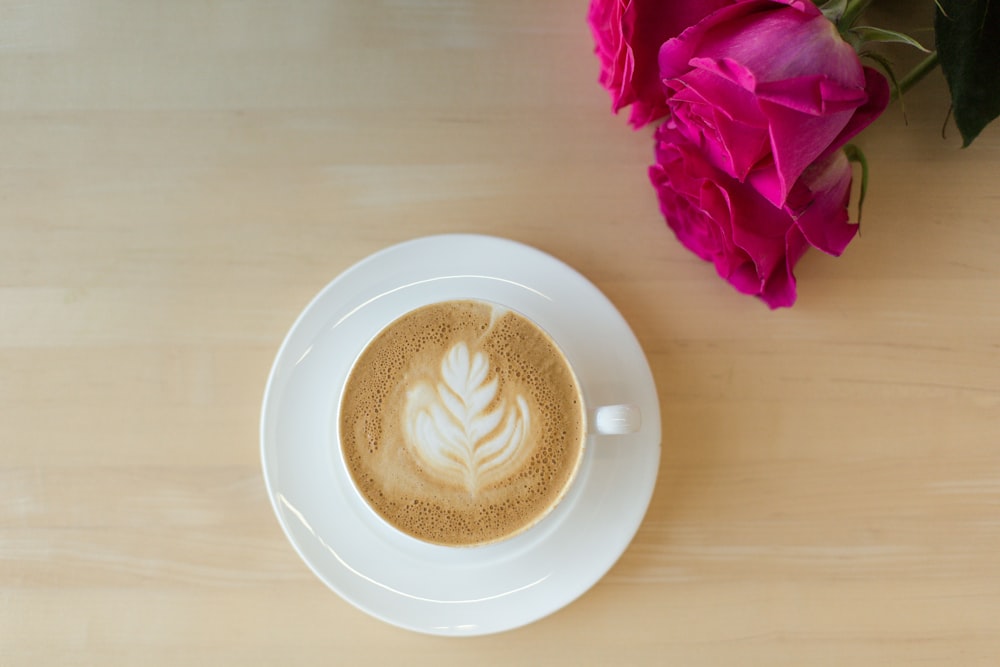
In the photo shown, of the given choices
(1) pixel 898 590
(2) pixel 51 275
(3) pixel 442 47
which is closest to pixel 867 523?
(1) pixel 898 590

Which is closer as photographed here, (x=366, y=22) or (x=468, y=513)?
(x=468, y=513)

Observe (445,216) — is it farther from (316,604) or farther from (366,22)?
(316,604)

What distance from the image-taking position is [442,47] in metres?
0.77

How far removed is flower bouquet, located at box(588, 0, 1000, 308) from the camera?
0.55 m

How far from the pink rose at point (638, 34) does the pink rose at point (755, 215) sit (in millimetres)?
57

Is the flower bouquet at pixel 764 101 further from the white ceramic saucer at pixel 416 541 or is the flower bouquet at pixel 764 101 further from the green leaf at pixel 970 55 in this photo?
the white ceramic saucer at pixel 416 541

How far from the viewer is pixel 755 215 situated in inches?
25.7

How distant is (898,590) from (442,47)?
72cm

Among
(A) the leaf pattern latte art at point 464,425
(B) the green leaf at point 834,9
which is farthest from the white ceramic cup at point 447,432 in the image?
(B) the green leaf at point 834,9

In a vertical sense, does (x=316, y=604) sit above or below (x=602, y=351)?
below

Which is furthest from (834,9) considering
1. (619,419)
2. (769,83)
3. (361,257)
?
(361,257)

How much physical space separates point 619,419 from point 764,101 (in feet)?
0.89

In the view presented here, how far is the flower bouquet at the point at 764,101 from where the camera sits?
0.55 meters

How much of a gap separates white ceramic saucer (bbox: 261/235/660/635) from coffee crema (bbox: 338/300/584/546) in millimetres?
54
